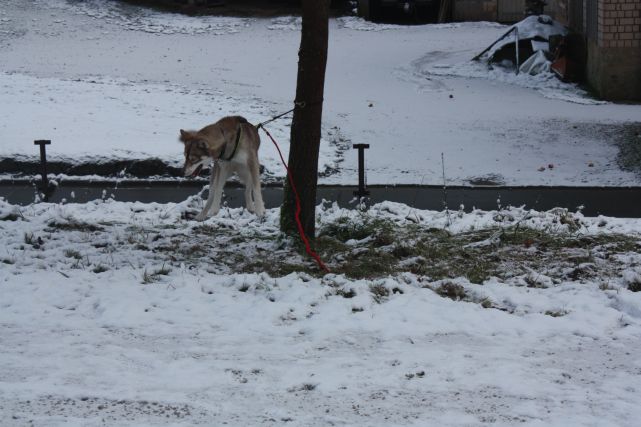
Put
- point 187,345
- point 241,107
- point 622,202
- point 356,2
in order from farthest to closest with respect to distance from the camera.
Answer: point 356,2 < point 241,107 < point 622,202 < point 187,345

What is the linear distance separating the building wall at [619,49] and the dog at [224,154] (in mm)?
12040

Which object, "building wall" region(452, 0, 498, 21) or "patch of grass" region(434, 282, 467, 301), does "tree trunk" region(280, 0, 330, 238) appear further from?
"building wall" region(452, 0, 498, 21)

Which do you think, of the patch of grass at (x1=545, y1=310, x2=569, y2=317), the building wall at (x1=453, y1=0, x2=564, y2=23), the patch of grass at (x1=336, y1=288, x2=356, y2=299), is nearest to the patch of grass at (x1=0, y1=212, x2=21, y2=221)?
the patch of grass at (x1=336, y1=288, x2=356, y2=299)

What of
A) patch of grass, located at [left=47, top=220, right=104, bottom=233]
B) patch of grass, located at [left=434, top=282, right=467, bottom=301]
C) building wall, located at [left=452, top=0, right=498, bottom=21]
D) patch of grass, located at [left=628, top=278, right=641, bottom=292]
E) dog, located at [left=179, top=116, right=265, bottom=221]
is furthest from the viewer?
building wall, located at [left=452, top=0, right=498, bottom=21]

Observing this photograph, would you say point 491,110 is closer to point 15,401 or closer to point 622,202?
point 622,202

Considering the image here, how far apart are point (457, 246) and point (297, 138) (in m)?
1.83

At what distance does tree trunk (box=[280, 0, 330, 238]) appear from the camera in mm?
9000

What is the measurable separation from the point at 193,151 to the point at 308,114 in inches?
44.0

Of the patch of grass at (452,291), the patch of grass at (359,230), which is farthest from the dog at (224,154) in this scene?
the patch of grass at (452,291)

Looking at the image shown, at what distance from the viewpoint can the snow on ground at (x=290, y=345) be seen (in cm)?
571

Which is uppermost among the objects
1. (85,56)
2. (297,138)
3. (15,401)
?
(85,56)

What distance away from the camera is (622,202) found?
1268cm

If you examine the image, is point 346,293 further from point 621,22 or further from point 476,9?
point 476,9

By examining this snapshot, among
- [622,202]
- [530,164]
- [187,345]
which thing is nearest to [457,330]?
[187,345]
